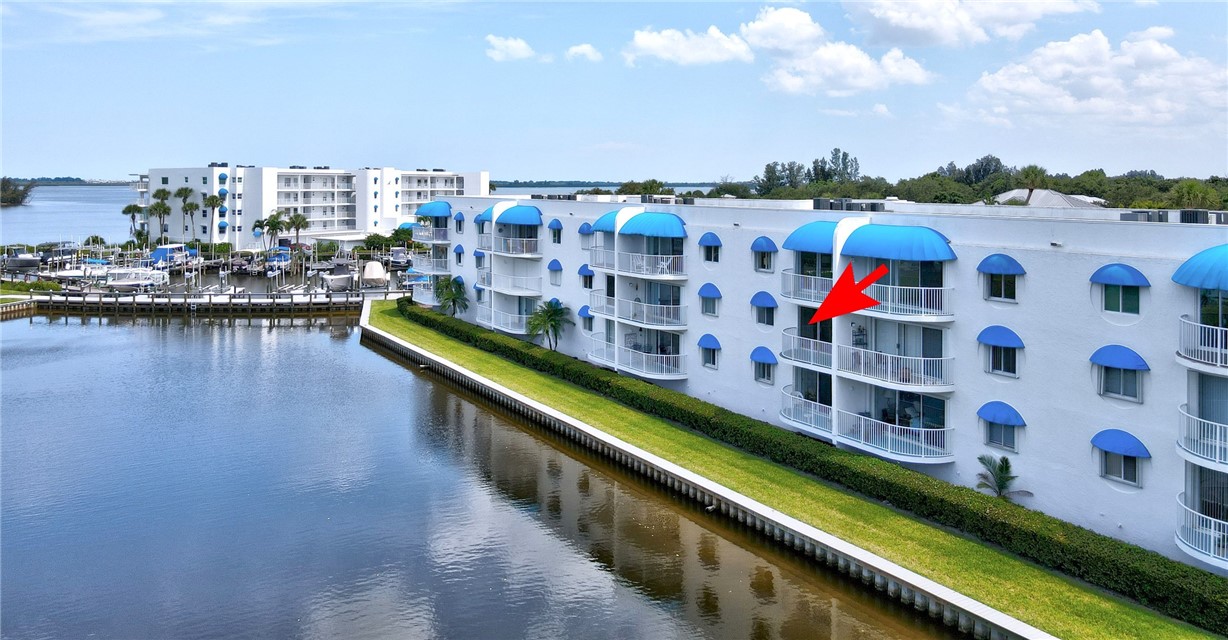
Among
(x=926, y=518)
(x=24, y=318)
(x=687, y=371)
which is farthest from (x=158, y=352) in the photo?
(x=926, y=518)

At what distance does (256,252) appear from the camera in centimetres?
11294

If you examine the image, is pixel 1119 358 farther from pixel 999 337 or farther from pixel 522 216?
pixel 522 216

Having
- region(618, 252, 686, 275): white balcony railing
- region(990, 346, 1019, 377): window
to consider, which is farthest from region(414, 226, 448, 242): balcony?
region(990, 346, 1019, 377): window

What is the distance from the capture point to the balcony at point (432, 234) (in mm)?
64750

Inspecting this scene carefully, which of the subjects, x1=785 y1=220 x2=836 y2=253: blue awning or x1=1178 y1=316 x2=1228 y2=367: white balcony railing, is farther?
x1=785 y1=220 x2=836 y2=253: blue awning

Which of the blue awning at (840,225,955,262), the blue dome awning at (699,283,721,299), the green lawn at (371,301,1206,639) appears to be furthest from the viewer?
the blue dome awning at (699,283,721,299)

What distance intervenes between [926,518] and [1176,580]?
7.05m

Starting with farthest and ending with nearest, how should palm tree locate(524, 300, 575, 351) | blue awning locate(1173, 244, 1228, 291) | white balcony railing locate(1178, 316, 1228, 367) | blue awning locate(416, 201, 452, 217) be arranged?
blue awning locate(416, 201, 452, 217) → palm tree locate(524, 300, 575, 351) → white balcony railing locate(1178, 316, 1228, 367) → blue awning locate(1173, 244, 1228, 291)

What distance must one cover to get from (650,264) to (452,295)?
2223 centimetres

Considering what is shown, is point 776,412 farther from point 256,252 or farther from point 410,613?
point 256,252

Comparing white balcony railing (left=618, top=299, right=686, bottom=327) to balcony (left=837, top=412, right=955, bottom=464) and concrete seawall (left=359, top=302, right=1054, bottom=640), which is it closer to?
concrete seawall (left=359, top=302, right=1054, bottom=640)

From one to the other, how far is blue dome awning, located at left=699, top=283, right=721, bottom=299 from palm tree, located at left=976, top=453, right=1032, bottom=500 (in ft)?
44.7

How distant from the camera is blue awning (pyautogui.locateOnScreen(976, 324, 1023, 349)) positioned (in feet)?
90.8

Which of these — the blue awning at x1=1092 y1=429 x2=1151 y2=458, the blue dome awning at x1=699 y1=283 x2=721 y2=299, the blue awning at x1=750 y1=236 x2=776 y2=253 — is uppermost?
the blue awning at x1=750 y1=236 x2=776 y2=253
